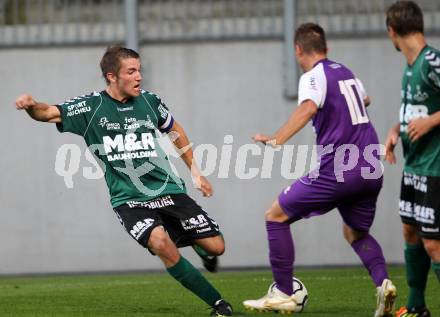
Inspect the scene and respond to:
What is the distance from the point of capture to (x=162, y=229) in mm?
7492

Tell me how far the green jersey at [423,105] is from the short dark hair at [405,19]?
156mm

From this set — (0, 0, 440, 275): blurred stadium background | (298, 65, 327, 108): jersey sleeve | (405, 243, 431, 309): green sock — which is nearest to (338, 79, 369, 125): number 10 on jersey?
(298, 65, 327, 108): jersey sleeve

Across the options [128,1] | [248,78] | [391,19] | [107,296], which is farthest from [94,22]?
[391,19]

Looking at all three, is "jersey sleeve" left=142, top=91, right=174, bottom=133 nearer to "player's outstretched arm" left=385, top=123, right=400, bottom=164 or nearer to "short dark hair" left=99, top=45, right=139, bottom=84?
"short dark hair" left=99, top=45, right=139, bottom=84

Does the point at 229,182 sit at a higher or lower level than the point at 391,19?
lower

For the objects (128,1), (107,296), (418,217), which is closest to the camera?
(418,217)

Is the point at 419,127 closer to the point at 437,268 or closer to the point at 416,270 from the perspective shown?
the point at 437,268

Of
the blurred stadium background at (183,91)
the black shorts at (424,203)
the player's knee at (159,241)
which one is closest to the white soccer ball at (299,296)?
the player's knee at (159,241)

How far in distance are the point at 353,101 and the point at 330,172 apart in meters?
0.53

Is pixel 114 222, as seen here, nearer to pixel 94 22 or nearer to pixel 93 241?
pixel 93 241

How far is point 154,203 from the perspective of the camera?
7762mm

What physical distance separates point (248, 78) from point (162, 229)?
703cm

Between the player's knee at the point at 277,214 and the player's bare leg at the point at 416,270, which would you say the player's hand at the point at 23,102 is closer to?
the player's knee at the point at 277,214

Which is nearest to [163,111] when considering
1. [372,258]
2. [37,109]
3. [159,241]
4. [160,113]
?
[160,113]
